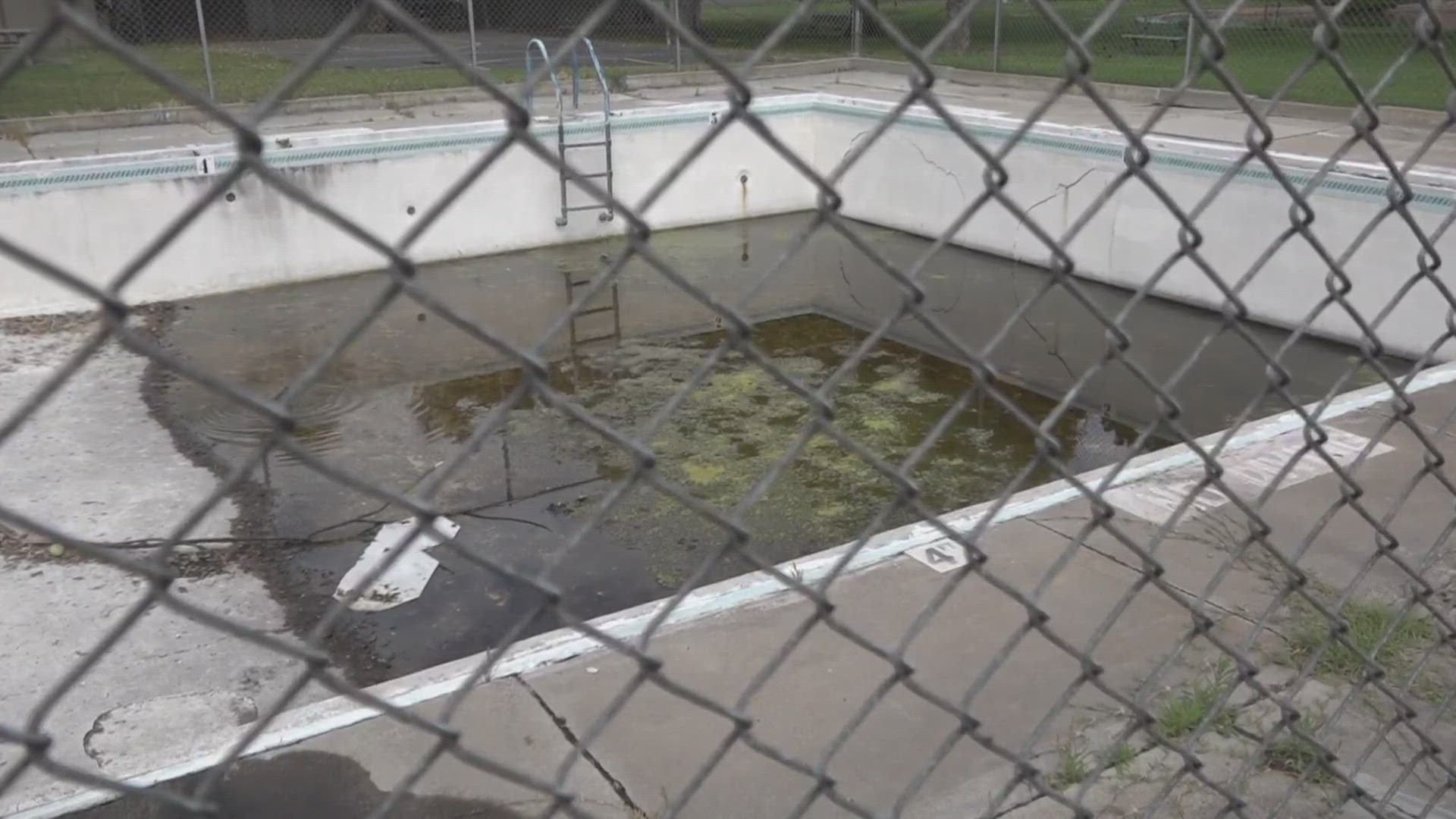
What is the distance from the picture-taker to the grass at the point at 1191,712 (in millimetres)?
2262

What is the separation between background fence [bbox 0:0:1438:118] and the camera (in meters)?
10.3

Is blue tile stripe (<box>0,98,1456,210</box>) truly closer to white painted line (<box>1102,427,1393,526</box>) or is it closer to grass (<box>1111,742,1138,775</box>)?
white painted line (<box>1102,427,1393,526</box>)

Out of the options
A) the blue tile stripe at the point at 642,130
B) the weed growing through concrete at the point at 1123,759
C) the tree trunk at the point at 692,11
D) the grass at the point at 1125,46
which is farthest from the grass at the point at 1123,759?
the tree trunk at the point at 692,11

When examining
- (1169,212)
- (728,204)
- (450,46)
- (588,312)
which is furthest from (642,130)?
(450,46)

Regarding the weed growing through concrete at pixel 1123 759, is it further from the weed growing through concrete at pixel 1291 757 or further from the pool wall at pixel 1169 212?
the pool wall at pixel 1169 212

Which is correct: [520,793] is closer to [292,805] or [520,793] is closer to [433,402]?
[292,805]

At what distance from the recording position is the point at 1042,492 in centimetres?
346

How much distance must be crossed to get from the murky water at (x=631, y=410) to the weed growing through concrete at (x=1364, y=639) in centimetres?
64

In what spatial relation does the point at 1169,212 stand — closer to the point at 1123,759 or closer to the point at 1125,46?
the point at 1123,759

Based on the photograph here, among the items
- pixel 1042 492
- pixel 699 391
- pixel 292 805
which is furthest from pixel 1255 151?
pixel 699 391

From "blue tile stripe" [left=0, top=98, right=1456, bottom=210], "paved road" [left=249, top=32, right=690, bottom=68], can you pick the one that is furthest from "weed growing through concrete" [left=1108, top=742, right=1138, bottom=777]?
"paved road" [left=249, top=32, right=690, bottom=68]

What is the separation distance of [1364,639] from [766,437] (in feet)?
8.82

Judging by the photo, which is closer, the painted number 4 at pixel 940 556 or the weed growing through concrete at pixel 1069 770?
the weed growing through concrete at pixel 1069 770

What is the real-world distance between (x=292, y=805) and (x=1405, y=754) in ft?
6.75
